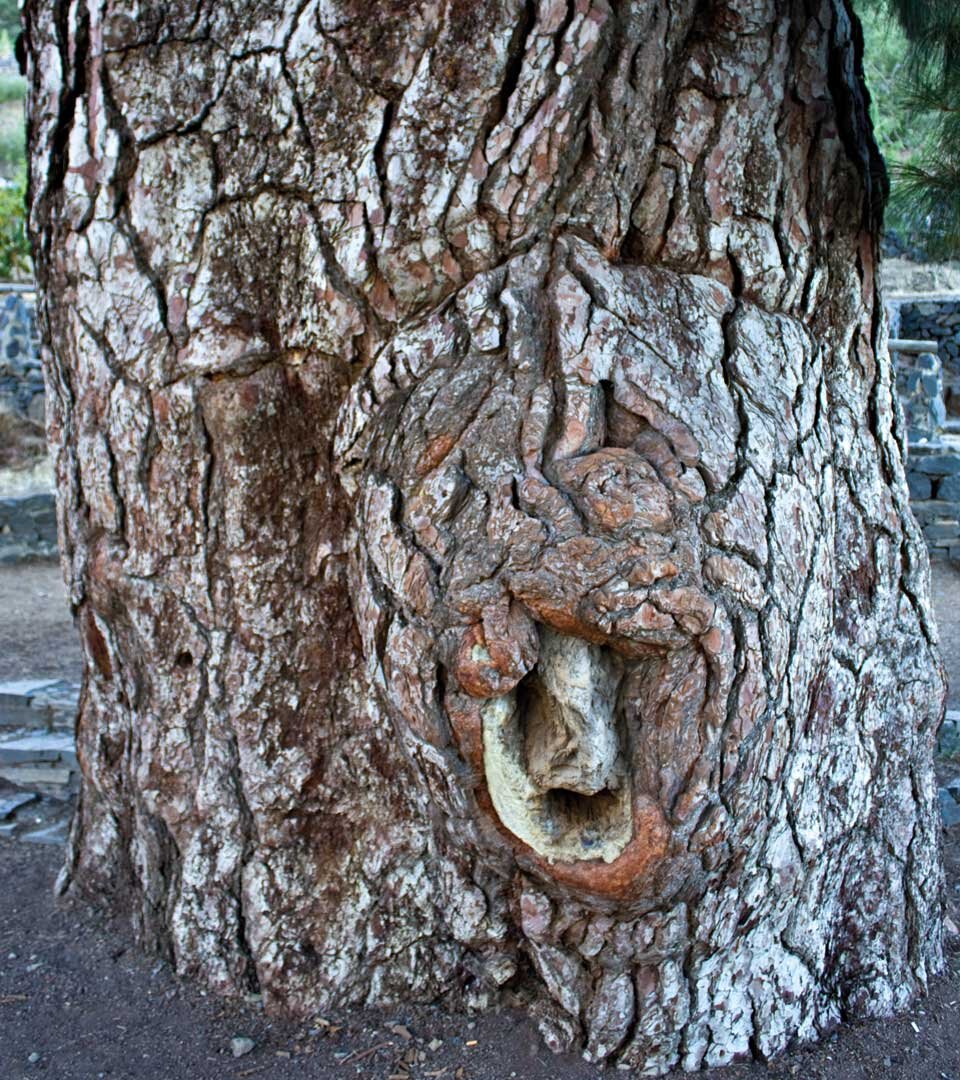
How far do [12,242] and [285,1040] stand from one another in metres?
17.4

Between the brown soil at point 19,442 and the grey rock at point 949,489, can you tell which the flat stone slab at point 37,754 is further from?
the brown soil at point 19,442

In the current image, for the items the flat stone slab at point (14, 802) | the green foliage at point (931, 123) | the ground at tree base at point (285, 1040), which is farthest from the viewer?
the flat stone slab at point (14, 802)

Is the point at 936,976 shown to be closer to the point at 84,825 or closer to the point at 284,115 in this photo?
the point at 84,825

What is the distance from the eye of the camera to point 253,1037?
240cm

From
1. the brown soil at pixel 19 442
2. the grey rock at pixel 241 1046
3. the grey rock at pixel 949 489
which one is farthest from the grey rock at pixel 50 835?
the brown soil at pixel 19 442

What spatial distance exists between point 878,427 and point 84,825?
2.08 metres

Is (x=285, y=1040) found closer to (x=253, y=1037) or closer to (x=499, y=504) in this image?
(x=253, y=1037)

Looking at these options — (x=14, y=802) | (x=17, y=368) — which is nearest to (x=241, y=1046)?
(x=14, y=802)

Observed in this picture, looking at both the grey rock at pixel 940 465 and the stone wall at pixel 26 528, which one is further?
the grey rock at pixel 940 465

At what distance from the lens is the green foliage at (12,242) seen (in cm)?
1727

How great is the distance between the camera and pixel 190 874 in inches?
98.1

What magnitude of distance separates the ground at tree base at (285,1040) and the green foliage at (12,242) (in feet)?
54.3

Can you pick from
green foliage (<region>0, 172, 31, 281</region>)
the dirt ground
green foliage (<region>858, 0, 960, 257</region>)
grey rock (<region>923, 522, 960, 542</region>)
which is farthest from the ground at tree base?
green foliage (<region>0, 172, 31, 281</region>)

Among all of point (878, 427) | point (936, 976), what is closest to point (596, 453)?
point (878, 427)
